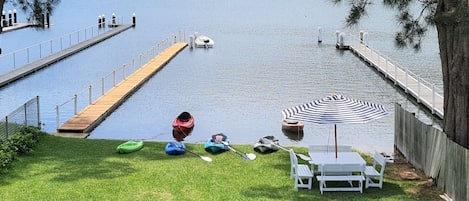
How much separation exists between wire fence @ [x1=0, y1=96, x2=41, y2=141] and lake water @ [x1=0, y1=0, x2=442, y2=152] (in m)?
1.61

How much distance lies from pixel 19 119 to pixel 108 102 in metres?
6.15

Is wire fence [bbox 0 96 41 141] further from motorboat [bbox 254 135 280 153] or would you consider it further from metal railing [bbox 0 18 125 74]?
metal railing [bbox 0 18 125 74]

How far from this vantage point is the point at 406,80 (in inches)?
880

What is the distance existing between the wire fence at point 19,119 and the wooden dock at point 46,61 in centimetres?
865

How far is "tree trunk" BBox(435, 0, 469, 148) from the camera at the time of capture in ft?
33.2

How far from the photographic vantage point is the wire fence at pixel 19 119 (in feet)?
38.7

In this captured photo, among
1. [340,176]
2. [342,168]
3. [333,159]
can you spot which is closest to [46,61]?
[333,159]

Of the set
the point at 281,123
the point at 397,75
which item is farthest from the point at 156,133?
the point at 397,75

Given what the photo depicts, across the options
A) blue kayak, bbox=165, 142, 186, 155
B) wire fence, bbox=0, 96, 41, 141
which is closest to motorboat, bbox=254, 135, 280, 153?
blue kayak, bbox=165, 142, 186, 155

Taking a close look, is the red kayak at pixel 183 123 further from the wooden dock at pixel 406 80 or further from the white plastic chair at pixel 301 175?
the wooden dock at pixel 406 80

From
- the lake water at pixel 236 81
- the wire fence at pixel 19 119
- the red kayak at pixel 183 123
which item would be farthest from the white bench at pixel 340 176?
the red kayak at pixel 183 123

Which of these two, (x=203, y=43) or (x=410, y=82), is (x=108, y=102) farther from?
(x=203, y=43)

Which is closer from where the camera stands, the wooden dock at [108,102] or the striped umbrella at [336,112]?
the striped umbrella at [336,112]

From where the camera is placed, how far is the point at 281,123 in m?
17.1
